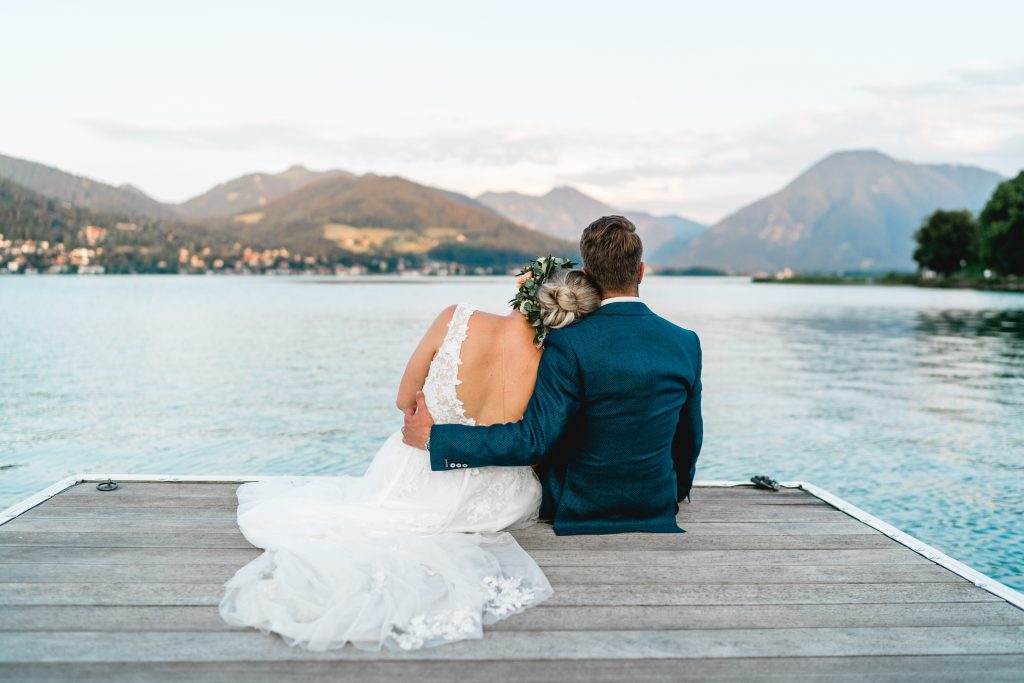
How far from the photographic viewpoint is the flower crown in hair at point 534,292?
4.60 meters

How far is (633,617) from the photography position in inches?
149

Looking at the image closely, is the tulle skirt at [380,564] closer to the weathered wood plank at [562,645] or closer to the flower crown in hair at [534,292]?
the weathered wood plank at [562,645]

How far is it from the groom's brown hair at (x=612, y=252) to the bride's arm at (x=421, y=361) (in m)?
0.87

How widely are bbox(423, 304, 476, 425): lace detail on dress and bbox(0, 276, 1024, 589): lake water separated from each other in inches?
274

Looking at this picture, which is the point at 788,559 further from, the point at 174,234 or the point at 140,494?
the point at 174,234

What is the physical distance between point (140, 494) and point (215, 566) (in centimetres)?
198

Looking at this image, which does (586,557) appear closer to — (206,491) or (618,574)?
(618,574)

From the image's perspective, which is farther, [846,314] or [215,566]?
[846,314]

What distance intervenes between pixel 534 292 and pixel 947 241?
10868cm

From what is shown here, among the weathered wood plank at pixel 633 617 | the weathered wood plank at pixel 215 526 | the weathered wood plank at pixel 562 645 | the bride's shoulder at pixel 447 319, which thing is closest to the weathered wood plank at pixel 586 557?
the weathered wood plank at pixel 215 526

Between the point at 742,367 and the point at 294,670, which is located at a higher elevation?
the point at 294,670

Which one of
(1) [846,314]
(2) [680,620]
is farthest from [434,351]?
(1) [846,314]

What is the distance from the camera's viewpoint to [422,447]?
15.5ft

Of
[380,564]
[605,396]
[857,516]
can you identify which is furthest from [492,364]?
[857,516]
